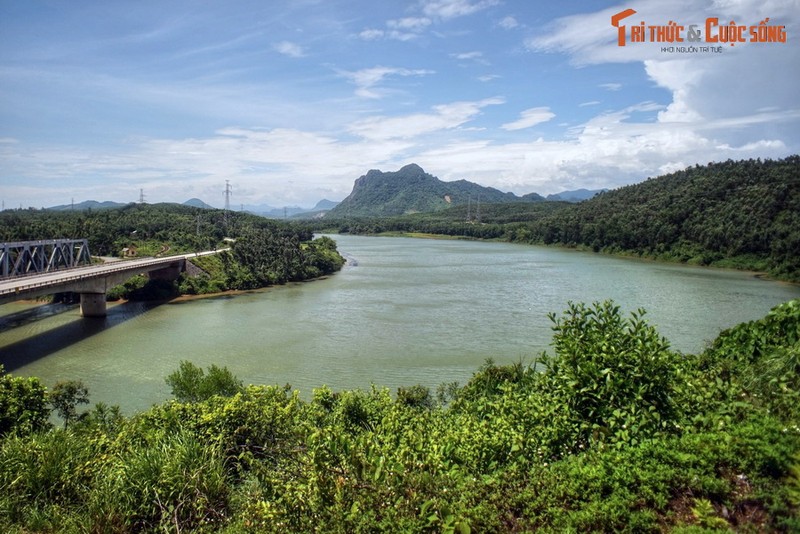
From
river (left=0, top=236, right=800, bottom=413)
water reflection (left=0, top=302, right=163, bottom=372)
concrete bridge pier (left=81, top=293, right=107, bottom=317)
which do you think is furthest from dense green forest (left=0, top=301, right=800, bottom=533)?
concrete bridge pier (left=81, top=293, right=107, bottom=317)

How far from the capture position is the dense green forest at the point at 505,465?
4160mm

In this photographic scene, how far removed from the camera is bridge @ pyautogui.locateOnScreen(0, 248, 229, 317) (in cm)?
2022

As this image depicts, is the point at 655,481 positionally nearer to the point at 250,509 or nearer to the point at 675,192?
the point at 250,509

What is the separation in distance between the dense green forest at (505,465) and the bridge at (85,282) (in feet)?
51.2

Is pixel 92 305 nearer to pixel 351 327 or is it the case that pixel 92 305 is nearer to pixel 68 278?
pixel 68 278

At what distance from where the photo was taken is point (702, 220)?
5503 cm

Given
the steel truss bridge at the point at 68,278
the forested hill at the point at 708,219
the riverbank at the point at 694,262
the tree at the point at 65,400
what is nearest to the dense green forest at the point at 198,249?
the steel truss bridge at the point at 68,278

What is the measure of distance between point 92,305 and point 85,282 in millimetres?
1680

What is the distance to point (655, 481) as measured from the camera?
422cm

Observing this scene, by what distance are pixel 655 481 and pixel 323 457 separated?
121 inches

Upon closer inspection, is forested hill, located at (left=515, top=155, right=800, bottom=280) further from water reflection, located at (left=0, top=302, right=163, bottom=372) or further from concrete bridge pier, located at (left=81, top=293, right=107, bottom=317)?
concrete bridge pier, located at (left=81, top=293, right=107, bottom=317)

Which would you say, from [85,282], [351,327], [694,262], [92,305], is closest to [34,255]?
[92,305]

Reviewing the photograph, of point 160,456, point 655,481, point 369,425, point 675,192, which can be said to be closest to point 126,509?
point 160,456

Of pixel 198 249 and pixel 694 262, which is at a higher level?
pixel 198 249
